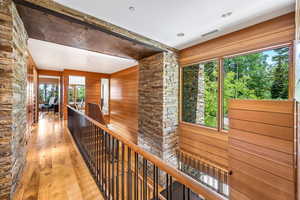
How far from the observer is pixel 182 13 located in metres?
1.91

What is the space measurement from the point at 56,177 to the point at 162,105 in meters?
2.41

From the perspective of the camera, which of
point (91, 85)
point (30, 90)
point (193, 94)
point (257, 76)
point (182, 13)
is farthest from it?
point (91, 85)

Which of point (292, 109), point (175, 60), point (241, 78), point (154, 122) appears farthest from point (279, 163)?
point (175, 60)

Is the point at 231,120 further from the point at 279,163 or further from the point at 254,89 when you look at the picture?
the point at 254,89

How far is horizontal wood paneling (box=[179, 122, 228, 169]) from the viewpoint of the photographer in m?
2.55

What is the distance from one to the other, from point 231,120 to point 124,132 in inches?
189

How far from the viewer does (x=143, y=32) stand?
249 centimetres

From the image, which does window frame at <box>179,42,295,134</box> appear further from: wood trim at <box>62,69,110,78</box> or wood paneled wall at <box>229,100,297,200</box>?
wood trim at <box>62,69,110,78</box>

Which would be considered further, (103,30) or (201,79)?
(201,79)

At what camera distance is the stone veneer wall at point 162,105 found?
10.3 feet

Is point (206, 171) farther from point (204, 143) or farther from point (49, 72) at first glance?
point (49, 72)

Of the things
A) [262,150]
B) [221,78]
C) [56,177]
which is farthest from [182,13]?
[56,177]

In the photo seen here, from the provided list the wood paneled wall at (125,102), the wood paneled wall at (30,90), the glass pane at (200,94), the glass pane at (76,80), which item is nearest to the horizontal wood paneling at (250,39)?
the glass pane at (200,94)

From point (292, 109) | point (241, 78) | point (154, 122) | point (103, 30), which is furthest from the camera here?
point (154, 122)
